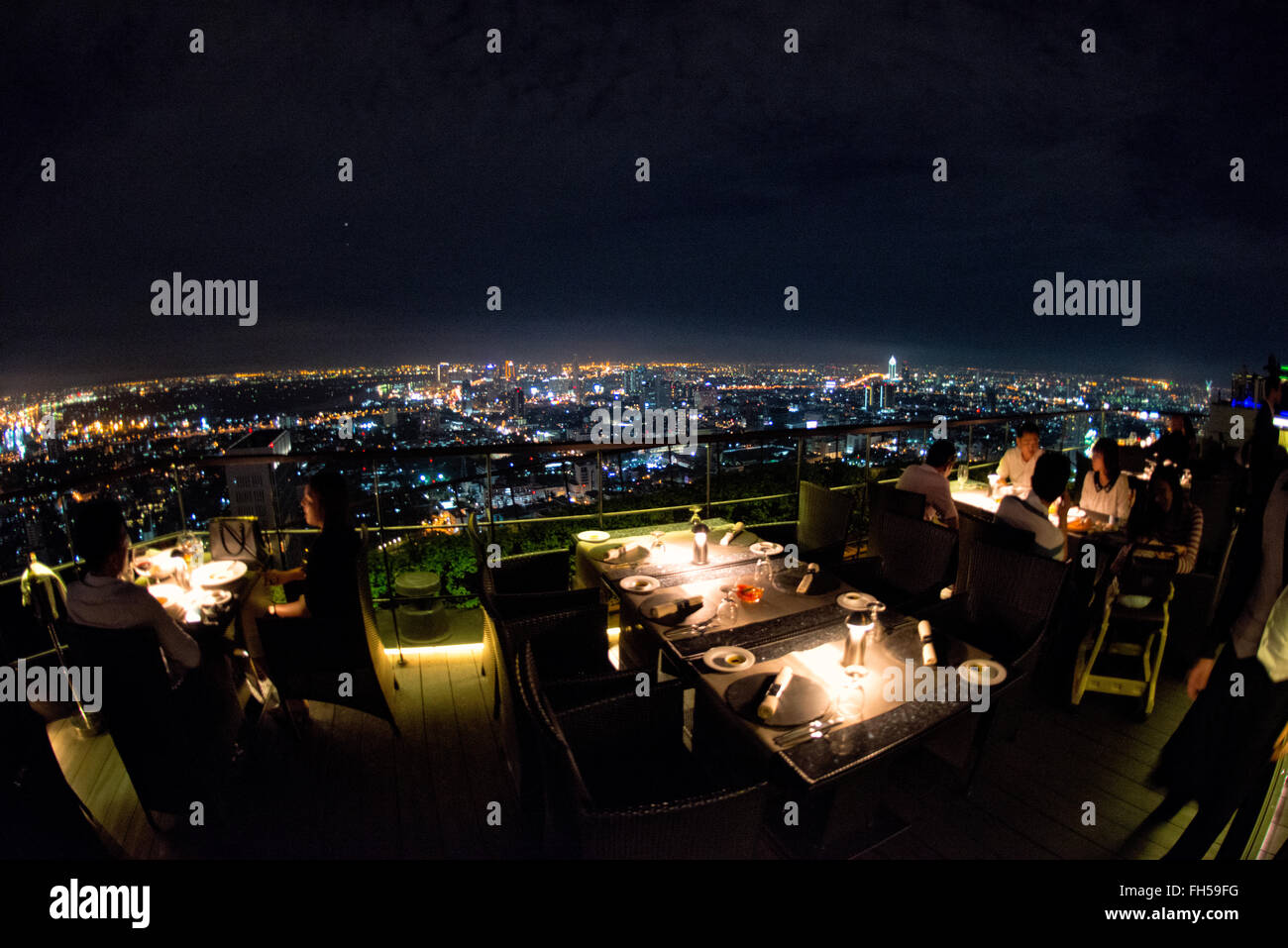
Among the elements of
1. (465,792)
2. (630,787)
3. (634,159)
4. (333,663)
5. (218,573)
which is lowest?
(465,792)

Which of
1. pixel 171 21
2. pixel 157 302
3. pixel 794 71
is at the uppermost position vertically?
pixel 794 71

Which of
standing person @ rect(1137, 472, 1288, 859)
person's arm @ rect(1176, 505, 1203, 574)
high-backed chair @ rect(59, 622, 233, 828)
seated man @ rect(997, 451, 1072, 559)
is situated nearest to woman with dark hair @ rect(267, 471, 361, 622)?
high-backed chair @ rect(59, 622, 233, 828)

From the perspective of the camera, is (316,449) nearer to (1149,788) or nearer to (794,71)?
(1149,788)

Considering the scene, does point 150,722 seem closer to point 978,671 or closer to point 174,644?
point 174,644

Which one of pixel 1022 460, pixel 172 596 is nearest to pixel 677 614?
pixel 172 596

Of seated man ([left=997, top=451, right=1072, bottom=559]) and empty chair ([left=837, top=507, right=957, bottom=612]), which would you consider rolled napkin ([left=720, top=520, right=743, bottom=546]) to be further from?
seated man ([left=997, top=451, right=1072, bottom=559])

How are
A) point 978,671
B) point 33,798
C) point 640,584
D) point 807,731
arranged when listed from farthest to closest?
point 640,584, point 978,671, point 807,731, point 33,798

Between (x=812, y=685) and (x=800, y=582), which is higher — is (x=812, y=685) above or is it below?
below

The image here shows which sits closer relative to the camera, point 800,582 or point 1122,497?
point 800,582
